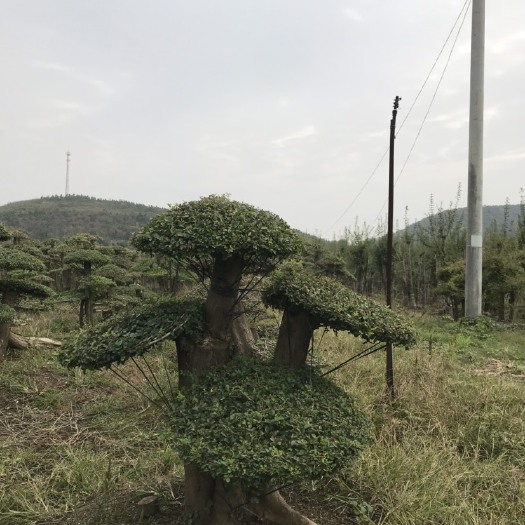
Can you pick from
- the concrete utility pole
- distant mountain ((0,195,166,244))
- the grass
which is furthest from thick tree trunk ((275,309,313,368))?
distant mountain ((0,195,166,244))

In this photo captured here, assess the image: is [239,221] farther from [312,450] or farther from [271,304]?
[312,450]

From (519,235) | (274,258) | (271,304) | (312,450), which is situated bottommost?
(312,450)

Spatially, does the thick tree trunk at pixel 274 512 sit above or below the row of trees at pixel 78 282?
below

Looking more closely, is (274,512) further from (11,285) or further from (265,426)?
(11,285)

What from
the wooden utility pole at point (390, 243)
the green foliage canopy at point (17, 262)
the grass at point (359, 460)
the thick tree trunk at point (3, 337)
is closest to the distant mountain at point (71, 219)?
the thick tree trunk at point (3, 337)

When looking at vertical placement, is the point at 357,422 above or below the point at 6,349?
above

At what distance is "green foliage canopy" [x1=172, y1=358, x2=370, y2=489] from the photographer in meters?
1.60

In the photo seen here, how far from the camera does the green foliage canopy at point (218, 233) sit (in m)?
1.85

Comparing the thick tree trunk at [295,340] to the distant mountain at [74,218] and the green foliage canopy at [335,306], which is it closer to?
the green foliage canopy at [335,306]

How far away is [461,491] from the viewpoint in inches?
107

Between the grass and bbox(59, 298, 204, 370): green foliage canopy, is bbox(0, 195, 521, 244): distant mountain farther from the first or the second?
bbox(59, 298, 204, 370): green foliage canopy

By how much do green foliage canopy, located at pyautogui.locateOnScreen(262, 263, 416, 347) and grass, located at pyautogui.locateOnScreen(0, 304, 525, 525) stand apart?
2.57ft

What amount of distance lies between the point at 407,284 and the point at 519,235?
13.9 ft

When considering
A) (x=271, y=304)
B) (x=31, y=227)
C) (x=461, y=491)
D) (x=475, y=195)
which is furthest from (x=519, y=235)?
(x=31, y=227)
